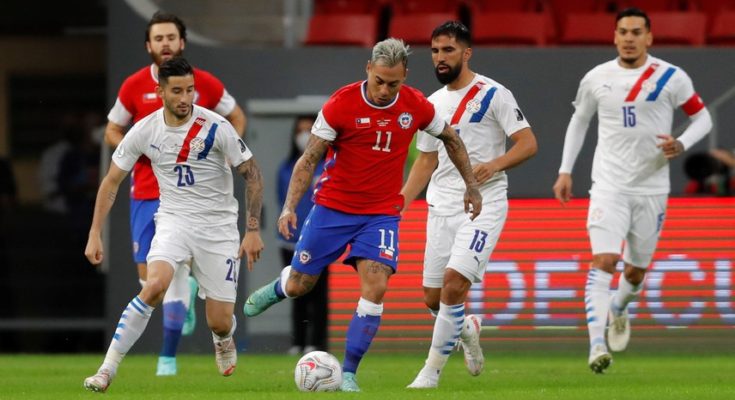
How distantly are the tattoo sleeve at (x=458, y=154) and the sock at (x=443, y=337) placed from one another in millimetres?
945

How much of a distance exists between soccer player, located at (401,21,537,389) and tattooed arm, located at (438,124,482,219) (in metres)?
0.37

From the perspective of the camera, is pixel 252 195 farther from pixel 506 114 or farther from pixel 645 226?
pixel 645 226

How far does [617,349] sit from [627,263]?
0.96 m

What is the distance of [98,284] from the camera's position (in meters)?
18.1

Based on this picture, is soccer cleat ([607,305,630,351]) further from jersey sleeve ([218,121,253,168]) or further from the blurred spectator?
jersey sleeve ([218,121,253,168])

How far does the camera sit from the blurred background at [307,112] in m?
14.8

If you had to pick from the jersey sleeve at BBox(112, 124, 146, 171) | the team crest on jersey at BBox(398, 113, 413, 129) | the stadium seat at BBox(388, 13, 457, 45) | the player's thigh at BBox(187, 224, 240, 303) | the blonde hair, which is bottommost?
the player's thigh at BBox(187, 224, 240, 303)

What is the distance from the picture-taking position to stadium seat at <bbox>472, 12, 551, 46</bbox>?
683 inches

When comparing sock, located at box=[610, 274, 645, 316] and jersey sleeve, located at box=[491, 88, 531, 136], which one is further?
sock, located at box=[610, 274, 645, 316]

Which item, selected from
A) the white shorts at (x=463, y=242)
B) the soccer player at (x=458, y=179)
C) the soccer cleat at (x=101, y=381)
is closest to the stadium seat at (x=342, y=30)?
the soccer player at (x=458, y=179)

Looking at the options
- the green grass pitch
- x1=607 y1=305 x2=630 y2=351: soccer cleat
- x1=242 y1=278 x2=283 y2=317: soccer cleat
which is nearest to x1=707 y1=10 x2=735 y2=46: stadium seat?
the green grass pitch

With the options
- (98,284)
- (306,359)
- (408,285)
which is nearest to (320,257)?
(306,359)

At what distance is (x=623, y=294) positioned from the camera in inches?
503

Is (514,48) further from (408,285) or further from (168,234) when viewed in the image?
(168,234)
